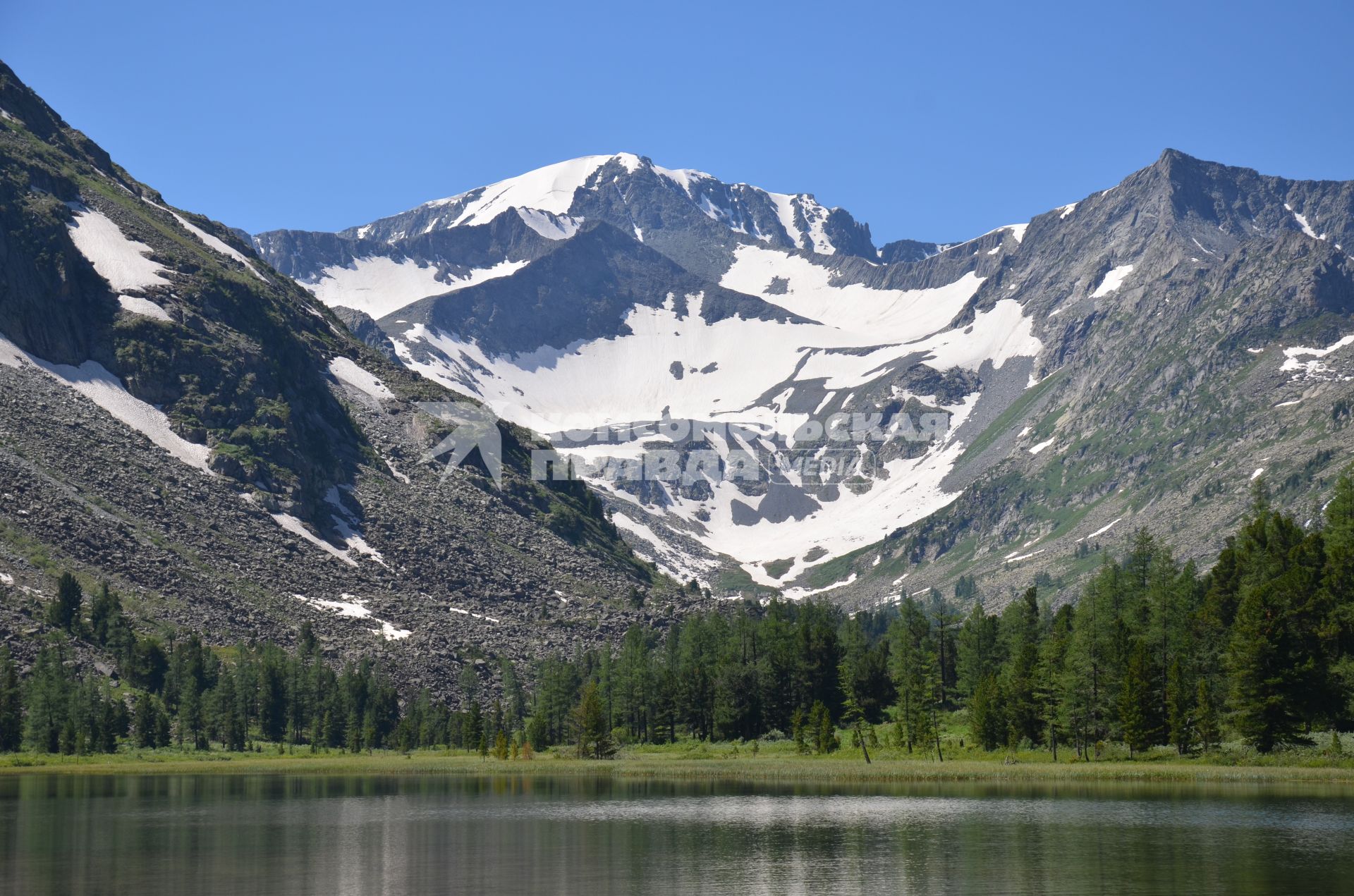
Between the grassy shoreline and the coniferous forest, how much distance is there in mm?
4411

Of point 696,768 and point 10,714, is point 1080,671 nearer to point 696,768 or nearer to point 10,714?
point 696,768

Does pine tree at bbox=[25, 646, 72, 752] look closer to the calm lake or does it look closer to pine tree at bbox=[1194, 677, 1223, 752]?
the calm lake

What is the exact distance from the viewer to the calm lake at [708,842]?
219ft

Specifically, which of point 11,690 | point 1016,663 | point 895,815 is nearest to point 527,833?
point 895,815

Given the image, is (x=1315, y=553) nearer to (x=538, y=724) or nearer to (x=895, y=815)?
(x=895, y=815)

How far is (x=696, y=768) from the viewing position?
143 m

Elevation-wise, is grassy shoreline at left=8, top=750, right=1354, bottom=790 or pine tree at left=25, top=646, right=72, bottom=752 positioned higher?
pine tree at left=25, top=646, right=72, bottom=752

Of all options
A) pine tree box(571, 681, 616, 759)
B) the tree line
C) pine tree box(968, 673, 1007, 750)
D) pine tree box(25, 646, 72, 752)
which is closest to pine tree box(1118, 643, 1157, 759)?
the tree line

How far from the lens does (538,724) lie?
176 m

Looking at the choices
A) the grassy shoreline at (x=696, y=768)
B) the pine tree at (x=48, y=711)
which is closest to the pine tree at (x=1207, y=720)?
the grassy shoreline at (x=696, y=768)

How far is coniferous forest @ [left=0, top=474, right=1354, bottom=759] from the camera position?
11562 cm

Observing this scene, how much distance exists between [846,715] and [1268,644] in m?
69.9

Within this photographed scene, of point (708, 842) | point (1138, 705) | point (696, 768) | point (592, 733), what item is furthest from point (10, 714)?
point (1138, 705)

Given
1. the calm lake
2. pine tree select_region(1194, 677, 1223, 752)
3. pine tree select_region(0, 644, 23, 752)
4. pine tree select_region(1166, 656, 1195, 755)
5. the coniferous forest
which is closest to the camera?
the calm lake
